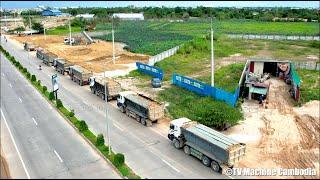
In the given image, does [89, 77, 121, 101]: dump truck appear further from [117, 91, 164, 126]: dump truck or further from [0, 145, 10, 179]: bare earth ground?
[0, 145, 10, 179]: bare earth ground

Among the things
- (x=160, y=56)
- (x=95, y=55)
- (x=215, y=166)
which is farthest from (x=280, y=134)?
(x=95, y=55)

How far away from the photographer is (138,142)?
33.2 meters

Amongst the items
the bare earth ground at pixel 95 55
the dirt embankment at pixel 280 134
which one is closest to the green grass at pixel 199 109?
the dirt embankment at pixel 280 134

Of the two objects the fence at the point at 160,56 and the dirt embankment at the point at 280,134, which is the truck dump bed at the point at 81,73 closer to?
the fence at the point at 160,56

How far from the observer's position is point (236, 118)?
35.4 meters

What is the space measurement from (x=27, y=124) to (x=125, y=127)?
35.7 ft

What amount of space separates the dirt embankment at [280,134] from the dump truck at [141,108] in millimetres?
7641

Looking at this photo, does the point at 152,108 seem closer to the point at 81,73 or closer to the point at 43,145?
the point at 43,145

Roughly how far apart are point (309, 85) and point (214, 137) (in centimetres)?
2867

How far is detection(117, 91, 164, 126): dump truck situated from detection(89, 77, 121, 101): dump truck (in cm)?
452

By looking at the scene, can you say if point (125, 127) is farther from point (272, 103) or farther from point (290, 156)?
point (272, 103)

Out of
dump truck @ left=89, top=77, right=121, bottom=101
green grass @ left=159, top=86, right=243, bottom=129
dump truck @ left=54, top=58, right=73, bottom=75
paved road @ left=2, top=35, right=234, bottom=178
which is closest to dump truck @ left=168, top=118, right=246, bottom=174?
paved road @ left=2, top=35, right=234, bottom=178

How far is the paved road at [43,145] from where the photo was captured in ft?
90.5

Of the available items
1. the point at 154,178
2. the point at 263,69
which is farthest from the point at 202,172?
the point at 263,69
